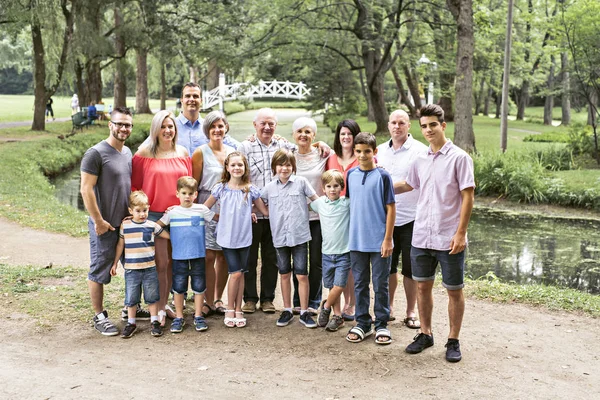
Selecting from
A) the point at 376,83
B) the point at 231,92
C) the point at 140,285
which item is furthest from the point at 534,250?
the point at 231,92

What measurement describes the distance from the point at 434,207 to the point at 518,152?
12.3m

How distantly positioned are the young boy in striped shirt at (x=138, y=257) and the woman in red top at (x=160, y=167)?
15 cm

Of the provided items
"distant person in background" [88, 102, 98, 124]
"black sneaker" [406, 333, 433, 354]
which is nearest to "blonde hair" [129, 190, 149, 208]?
"black sneaker" [406, 333, 433, 354]

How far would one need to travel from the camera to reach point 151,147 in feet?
17.3

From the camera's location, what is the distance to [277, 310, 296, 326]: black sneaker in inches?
215

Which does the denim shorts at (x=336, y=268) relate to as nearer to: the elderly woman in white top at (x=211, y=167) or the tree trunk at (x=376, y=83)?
the elderly woman in white top at (x=211, y=167)

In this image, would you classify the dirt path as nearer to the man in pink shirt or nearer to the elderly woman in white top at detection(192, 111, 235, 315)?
the man in pink shirt

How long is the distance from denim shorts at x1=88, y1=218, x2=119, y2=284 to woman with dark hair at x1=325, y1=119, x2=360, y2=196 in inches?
72.3

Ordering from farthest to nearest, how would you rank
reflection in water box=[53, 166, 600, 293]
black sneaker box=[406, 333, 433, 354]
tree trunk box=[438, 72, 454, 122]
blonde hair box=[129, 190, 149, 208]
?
1. tree trunk box=[438, 72, 454, 122]
2. reflection in water box=[53, 166, 600, 293]
3. blonde hair box=[129, 190, 149, 208]
4. black sneaker box=[406, 333, 433, 354]

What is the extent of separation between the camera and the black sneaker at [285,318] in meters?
5.47

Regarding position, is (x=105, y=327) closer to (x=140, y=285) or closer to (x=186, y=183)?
(x=140, y=285)

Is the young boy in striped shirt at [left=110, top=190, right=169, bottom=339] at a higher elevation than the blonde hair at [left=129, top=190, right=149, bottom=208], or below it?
below

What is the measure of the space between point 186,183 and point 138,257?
69 cm

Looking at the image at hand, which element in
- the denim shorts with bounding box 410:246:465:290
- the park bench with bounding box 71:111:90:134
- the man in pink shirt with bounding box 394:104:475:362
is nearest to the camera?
the man in pink shirt with bounding box 394:104:475:362
